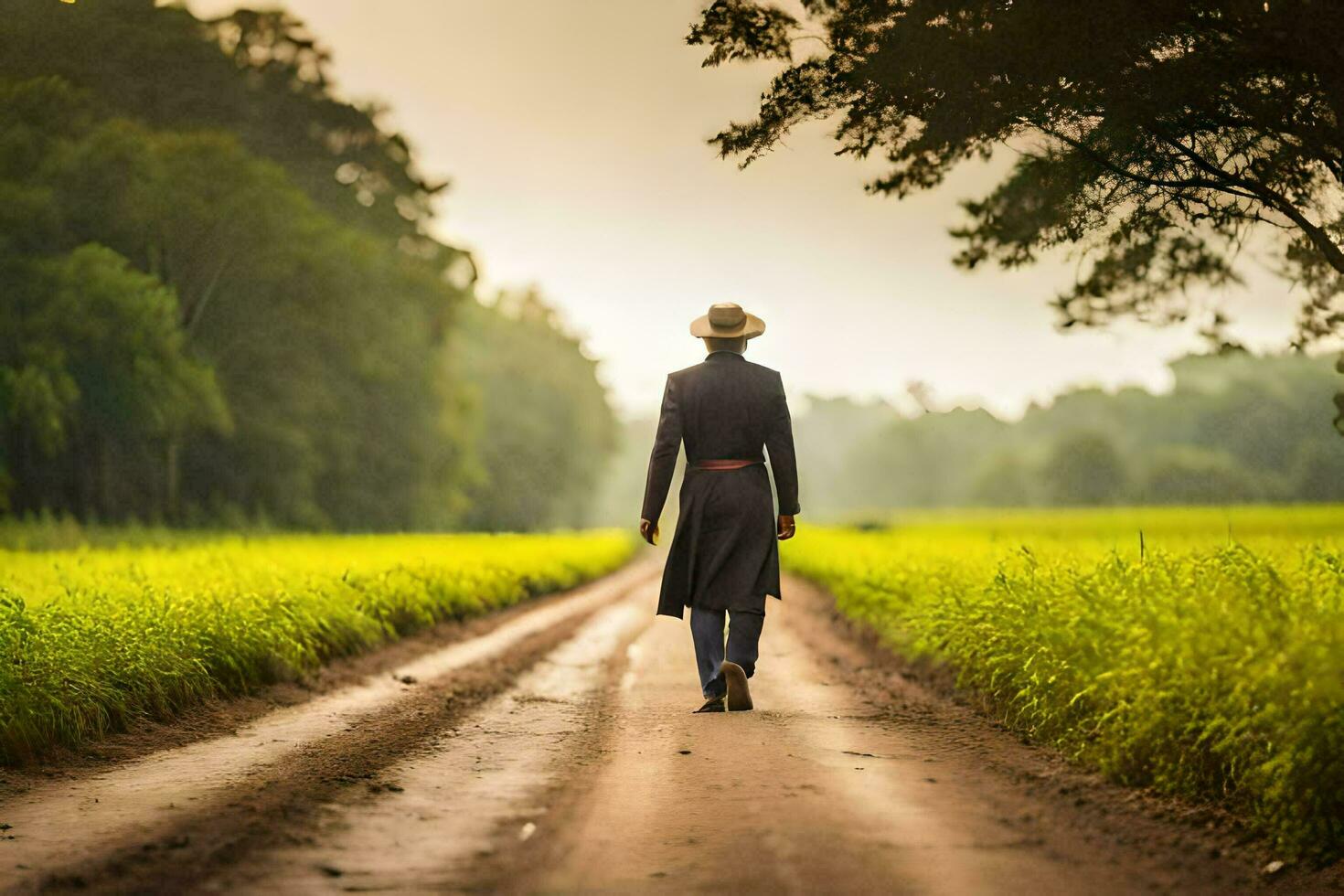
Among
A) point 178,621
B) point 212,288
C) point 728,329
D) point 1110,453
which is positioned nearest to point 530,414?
point 212,288

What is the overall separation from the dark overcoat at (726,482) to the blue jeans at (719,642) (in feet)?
0.24

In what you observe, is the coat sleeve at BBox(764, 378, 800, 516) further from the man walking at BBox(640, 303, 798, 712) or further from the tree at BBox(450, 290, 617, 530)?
the tree at BBox(450, 290, 617, 530)

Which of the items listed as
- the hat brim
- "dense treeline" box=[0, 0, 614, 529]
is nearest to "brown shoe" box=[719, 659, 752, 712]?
the hat brim

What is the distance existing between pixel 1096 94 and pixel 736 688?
462cm

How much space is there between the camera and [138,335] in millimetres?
25281

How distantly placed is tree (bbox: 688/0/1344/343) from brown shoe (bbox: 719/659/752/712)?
12.0 feet

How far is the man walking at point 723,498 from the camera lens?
7.45 metres

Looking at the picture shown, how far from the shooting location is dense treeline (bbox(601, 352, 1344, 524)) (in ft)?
225

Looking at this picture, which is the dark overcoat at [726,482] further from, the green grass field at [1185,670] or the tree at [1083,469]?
the tree at [1083,469]

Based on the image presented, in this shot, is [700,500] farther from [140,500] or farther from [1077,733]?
[140,500]

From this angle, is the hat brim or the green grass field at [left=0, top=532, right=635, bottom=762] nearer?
the green grass field at [left=0, top=532, right=635, bottom=762]

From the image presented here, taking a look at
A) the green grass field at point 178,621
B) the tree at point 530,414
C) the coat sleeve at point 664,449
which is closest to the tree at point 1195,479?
the tree at point 530,414

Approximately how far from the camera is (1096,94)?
708 centimetres

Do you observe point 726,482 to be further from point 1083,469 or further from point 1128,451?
point 1128,451
